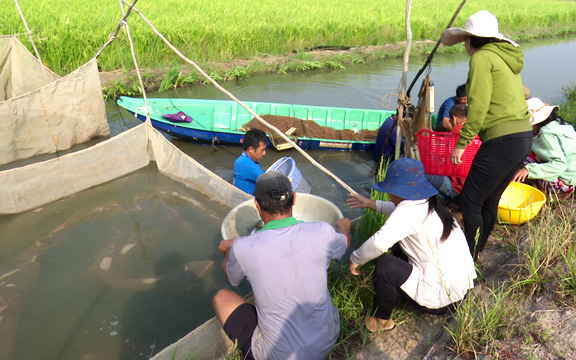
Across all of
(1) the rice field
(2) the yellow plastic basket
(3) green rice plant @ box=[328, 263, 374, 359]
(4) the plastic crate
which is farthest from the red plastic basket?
(1) the rice field

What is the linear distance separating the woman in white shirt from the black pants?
50 cm

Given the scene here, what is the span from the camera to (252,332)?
207 cm

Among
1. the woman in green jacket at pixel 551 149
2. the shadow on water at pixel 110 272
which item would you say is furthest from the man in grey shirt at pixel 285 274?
the woman in green jacket at pixel 551 149

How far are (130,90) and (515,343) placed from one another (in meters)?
7.09

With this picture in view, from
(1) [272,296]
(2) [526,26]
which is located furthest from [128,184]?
(2) [526,26]

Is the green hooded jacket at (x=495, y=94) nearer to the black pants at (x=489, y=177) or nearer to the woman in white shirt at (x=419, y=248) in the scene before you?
the black pants at (x=489, y=177)

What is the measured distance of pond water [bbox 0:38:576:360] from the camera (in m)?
2.77

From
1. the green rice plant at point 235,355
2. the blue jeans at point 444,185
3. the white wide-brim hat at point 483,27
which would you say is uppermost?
the white wide-brim hat at point 483,27

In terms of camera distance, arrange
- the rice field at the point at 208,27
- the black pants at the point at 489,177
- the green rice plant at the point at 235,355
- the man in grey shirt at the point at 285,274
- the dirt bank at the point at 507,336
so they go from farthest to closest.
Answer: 1. the rice field at the point at 208,27
2. the black pants at the point at 489,177
3. the green rice plant at the point at 235,355
4. the dirt bank at the point at 507,336
5. the man in grey shirt at the point at 285,274

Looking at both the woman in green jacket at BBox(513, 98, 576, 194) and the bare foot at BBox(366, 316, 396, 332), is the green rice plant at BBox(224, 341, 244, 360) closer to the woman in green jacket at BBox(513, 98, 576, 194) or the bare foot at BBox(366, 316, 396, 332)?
the bare foot at BBox(366, 316, 396, 332)

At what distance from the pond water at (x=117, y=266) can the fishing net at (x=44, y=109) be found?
1399mm

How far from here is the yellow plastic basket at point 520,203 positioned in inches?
129

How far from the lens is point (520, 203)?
3.70 metres

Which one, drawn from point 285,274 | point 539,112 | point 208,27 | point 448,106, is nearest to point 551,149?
point 539,112
